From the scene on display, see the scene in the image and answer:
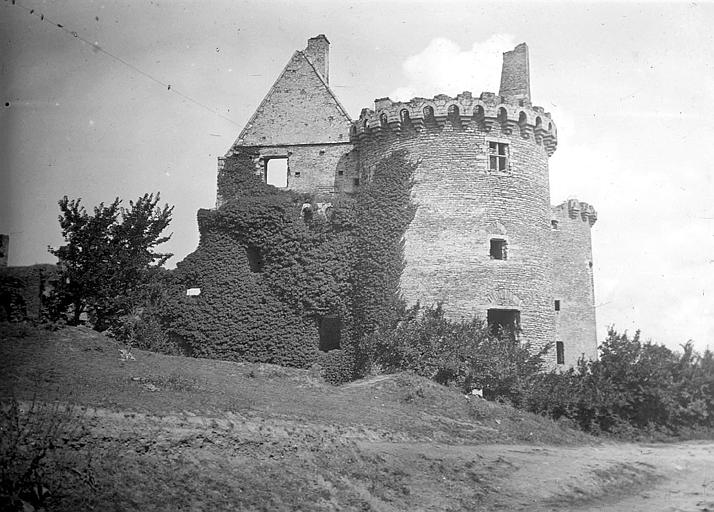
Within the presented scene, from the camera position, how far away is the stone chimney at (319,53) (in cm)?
3312

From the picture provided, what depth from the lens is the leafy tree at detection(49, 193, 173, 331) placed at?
23562mm

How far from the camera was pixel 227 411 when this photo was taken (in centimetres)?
1341

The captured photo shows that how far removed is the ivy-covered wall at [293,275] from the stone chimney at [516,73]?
26.2 ft

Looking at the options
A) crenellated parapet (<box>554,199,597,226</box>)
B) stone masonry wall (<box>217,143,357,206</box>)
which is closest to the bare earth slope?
stone masonry wall (<box>217,143,357,206</box>)

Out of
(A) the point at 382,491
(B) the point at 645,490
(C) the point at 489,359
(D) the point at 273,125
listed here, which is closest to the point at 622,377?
(C) the point at 489,359

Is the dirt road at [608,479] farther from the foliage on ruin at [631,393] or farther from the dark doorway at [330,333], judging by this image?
the dark doorway at [330,333]

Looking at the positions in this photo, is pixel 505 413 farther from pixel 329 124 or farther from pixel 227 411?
pixel 329 124

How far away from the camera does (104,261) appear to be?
2408 cm

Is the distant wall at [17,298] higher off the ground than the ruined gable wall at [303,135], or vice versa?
the ruined gable wall at [303,135]

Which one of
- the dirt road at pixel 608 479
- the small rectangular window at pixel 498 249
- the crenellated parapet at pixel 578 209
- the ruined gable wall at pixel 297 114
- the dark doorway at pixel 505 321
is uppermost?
the ruined gable wall at pixel 297 114

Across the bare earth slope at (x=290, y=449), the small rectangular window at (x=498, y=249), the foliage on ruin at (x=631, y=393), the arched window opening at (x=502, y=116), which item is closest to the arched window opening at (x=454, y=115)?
the arched window opening at (x=502, y=116)

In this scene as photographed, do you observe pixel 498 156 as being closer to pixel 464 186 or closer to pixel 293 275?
pixel 464 186

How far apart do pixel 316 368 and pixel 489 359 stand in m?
6.67

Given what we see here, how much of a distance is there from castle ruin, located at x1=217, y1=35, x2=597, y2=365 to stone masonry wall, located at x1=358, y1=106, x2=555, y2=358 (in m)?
0.04
